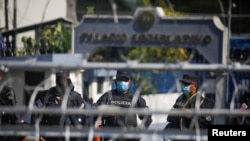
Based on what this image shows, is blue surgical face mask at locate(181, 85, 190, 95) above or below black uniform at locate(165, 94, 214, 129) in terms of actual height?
above

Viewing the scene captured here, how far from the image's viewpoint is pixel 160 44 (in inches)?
400

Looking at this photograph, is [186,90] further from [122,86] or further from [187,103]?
[122,86]

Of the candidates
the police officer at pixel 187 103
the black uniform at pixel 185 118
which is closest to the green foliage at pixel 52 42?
the police officer at pixel 187 103

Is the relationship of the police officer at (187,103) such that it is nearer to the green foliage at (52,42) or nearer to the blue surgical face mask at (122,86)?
the blue surgical face mask at (122,86)

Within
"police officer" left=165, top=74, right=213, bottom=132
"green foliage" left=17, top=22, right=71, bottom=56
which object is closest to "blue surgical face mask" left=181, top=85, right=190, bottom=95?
"police officer" left=165, top=74, right=213, bottom=132

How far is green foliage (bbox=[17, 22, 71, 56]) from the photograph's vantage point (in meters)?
7.45

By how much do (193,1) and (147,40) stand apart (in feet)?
11.2

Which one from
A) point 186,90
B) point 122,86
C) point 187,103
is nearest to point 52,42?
point 122,86

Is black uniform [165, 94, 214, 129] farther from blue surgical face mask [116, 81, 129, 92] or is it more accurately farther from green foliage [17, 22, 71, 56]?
green foliage [17, 22, 71, 56]

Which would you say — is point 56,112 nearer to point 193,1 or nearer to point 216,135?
point 216,135

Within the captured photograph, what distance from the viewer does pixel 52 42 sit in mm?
8297

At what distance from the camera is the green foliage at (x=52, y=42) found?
24.4 ft

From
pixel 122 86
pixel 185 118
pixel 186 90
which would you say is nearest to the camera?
pixel 185 118

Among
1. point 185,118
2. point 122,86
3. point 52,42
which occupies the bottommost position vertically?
point 185,118
